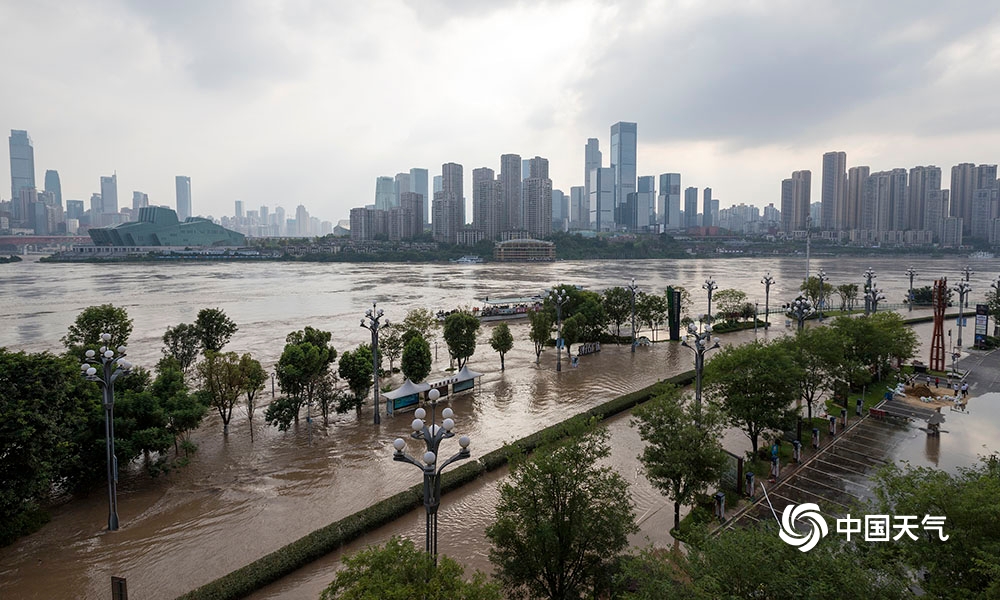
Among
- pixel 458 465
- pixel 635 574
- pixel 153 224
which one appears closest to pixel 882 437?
pixel 458 465

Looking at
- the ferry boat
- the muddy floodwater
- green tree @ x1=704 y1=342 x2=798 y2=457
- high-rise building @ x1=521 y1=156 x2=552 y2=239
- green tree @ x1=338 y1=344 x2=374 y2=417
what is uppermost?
high-rise building @ x1=521 y1=156 x2=552 y2=239

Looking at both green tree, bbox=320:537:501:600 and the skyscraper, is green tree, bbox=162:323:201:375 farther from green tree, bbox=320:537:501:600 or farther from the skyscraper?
the skyscraper

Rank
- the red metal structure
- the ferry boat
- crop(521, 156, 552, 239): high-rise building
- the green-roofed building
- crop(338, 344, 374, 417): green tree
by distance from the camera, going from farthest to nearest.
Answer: crop(521, 156, 552, 239): high-rise building < the green-roofed building < the ferry boat < the red metal structure < crop(338, 344, 374, 417): green tree

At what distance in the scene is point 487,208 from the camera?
164 m

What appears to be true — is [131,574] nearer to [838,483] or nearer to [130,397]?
[130,397]

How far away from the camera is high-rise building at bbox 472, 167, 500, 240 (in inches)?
Answer: 6378

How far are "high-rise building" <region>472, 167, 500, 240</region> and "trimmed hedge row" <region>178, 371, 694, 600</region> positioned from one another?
148 metres

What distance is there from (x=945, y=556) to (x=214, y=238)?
6661 inches

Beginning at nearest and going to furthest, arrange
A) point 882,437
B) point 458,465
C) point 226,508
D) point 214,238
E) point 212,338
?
point 226,508
point 458,465
point 882,437
point 212,338
point 214,238

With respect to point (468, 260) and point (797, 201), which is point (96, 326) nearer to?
point (468, 260)

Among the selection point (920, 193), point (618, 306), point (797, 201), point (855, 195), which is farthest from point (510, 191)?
point (618, 306)

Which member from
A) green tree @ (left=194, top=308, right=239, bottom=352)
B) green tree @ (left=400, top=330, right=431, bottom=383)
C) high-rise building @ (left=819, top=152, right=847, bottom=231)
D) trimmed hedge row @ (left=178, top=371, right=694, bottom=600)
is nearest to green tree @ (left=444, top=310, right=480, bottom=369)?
green tree @ (left=400, top=330, right=431, bottom=383)

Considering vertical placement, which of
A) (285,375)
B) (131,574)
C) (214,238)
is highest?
(214,238)

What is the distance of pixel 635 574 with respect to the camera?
5.79 m
